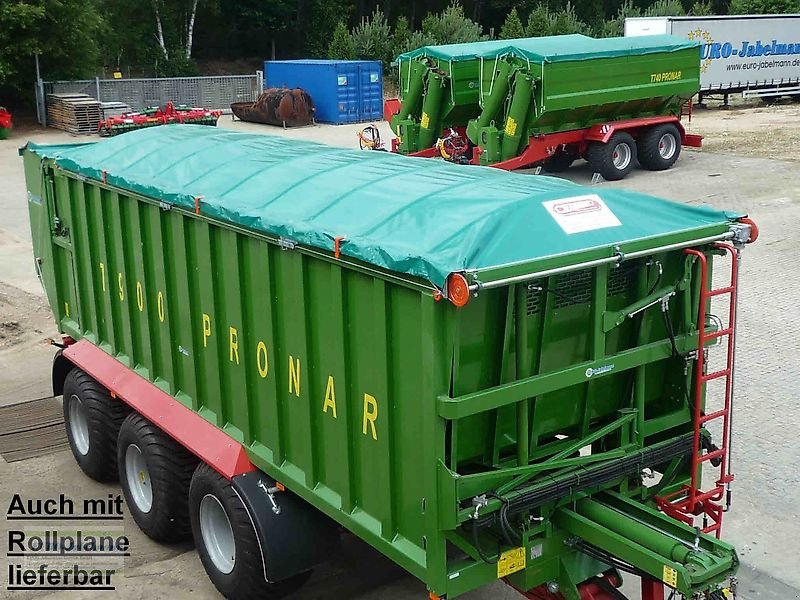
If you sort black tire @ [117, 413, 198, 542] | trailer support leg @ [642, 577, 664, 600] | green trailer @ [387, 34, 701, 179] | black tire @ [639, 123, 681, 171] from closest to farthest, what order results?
trailer support leg @ [642, 577, 664, 600] → black tire @ [117, 413, 198, 542] → green trailer @ [387, 34, 701, 179] → black tire @ [639, 123, 681, 171]

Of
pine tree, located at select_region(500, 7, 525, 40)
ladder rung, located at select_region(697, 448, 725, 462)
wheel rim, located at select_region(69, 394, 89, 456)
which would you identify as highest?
pine tree, located at select_region(500, 7, 525, 40)

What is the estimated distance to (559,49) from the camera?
19297mm

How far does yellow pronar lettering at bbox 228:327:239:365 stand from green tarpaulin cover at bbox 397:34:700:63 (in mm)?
14241

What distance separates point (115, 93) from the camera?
34406mm

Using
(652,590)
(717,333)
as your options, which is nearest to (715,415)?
(717,333)

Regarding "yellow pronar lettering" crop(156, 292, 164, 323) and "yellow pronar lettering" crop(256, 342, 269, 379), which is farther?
"yellow pronar lettering" crop(156, 292, 164, 323)

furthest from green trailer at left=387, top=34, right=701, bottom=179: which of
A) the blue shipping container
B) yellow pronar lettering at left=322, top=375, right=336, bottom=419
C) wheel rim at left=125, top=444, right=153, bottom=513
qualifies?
yellow pronar lettering at left=322, top=375, right=336, bottom=419

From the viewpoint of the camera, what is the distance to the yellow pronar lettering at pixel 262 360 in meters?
5.62

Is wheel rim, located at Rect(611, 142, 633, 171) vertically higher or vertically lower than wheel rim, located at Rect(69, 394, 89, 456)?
higher

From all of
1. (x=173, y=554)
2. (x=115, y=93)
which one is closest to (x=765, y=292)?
(x=173, y=554)

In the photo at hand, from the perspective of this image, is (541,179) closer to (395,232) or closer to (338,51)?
(395,232)

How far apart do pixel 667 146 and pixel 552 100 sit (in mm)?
4551

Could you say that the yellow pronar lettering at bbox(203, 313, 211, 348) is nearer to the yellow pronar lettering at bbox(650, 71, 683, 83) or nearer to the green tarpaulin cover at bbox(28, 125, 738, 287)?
the green tarpaulin cover at bbox(28, 125, 738, 287)

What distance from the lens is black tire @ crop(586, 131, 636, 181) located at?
20844 mm
